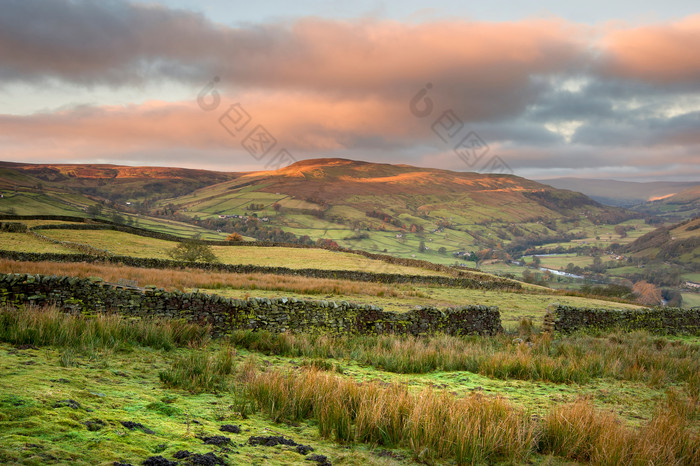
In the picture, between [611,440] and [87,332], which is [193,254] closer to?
[87,332]

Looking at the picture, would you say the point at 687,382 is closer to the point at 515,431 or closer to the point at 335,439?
the point at 515,431

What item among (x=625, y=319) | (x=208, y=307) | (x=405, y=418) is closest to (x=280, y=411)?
(x=405, y=418)

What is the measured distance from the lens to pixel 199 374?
6133mm

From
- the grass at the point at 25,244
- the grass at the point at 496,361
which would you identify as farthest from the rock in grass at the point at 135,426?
the grass at the point at 25,244

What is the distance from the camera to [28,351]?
19.9ft

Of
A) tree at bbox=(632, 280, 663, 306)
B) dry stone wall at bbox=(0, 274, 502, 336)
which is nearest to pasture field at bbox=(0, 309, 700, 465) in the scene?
dry stone wall at bbox=(0, 274, 502, 336)

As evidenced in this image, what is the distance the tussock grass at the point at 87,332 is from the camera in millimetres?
6648

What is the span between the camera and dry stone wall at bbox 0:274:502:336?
10.4 meters

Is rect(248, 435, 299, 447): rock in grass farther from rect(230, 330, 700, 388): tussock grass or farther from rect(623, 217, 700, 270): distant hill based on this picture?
rect(623, 217, 700, 270): distant hill

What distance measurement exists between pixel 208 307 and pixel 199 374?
17.0ft

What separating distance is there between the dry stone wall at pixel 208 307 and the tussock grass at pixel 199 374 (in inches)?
148

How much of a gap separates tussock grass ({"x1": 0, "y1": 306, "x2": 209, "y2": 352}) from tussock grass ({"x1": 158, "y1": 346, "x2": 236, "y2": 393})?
1469 millimetres

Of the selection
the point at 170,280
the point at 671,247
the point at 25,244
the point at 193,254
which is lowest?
the point at 193,254

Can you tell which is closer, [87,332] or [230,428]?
[230,428]
